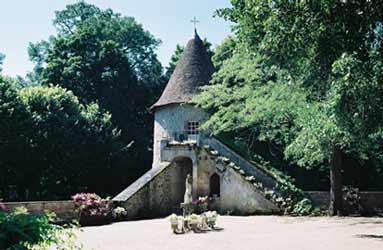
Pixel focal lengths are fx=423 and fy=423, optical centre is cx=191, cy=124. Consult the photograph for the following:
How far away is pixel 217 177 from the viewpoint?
23922 mm

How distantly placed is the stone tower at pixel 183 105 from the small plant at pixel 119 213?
4.96 metres

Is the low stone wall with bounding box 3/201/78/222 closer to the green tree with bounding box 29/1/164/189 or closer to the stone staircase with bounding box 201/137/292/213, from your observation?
the stone staircase with bounding box 201/137/292/213

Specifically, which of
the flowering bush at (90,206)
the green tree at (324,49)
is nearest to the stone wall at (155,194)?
the flowering bush at (90,206)

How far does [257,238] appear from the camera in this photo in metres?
11.8

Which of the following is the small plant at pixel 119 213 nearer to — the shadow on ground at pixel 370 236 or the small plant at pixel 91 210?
the small plant at pixel 91 210

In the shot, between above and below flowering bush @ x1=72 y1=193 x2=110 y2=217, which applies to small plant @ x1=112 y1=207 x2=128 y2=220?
below

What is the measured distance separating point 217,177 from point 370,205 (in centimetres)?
808

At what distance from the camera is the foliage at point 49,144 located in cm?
2348

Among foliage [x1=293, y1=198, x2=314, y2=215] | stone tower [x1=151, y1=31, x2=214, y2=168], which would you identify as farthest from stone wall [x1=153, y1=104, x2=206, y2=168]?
foliage [x1=293, y1=198, x2=314, y2=215]

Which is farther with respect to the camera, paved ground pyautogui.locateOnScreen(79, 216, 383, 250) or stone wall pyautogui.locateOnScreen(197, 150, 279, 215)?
stone wall pyautogui.locateOnScreen(197, 150, 279, 215)

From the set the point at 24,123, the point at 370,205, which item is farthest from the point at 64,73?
the point at 370,205

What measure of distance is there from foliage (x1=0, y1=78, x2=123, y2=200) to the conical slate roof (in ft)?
16.0

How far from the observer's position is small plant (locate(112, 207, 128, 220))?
1903cm

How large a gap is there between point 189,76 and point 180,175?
588 cm
